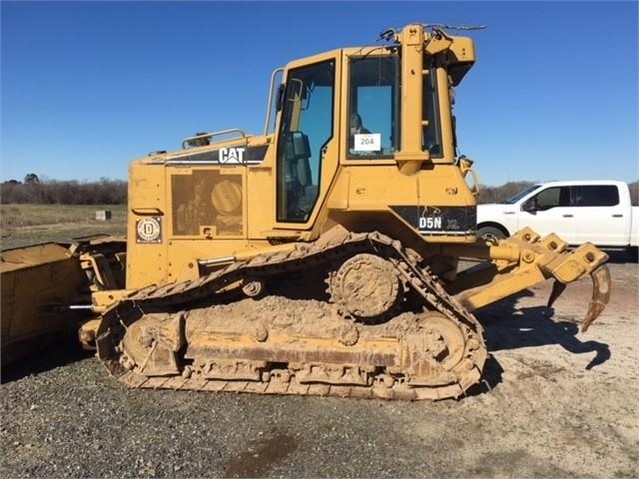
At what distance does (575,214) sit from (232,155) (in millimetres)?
10921

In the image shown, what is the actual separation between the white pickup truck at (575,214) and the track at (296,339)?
916 cm

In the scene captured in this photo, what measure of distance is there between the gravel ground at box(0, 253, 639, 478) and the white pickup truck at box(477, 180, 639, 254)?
328 inches

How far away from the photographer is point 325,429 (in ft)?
15.0

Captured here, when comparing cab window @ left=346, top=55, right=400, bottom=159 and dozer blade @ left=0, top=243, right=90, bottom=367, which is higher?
cab window @ left=346, top=55, right=400, bottom=159

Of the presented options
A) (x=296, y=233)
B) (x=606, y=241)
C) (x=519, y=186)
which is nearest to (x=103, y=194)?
(x=519, y=186)

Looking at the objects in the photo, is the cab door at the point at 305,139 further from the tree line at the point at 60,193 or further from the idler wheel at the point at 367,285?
the tree line at the point at 60,193

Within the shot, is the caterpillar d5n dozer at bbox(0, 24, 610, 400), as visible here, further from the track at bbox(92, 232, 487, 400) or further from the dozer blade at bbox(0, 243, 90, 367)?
the dozer blade at bbox(0, 243, 90, 367)

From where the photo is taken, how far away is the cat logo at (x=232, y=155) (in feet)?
19.1

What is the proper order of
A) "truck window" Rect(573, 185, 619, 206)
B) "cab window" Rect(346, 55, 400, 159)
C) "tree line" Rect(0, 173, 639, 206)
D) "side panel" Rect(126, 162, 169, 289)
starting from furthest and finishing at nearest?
"tree line" Rect(0, 173, 639, 206)
"truck window" Rect(573, 185, 619, 206)
"side panel" Rect(126, 162, 169, 289)
"cab window" Rect(346, 55, 400, 159)

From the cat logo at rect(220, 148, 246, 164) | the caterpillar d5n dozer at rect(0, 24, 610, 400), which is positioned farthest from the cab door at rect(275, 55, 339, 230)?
the cat logo at rect(220, 148, 246, 164)

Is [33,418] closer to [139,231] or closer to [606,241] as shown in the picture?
[139,231]

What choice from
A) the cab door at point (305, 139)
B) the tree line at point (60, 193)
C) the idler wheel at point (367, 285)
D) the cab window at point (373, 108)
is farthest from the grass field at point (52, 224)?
the idler wheel at point (367, 285)

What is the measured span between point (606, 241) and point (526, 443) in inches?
441

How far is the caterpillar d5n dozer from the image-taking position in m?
5.10
